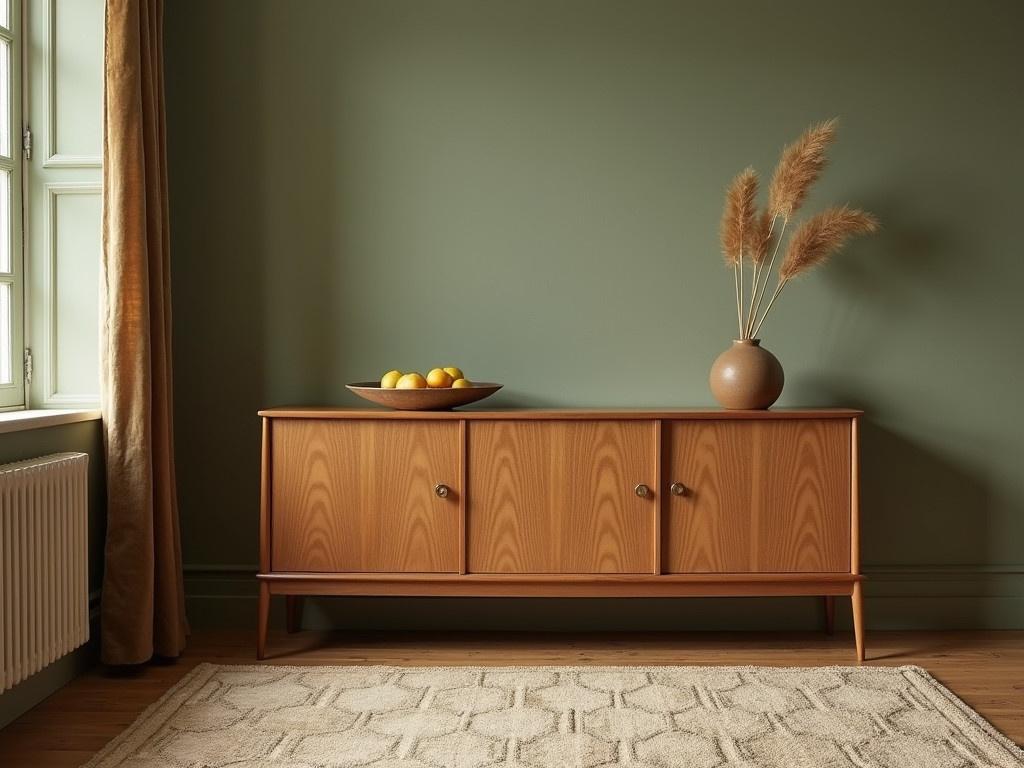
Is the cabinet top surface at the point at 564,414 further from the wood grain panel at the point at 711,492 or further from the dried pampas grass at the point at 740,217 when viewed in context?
the dried pampas grass at the point at 740,217

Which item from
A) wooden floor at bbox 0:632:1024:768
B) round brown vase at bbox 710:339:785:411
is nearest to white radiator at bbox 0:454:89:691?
wooden floor at bbox 0:632:1024:768

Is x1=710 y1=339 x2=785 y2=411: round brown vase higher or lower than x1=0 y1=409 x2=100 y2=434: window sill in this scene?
higher

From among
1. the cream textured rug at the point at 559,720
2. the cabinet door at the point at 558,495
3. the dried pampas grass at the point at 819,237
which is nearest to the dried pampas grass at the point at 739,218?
the dried pampas grass at the point at 819,237

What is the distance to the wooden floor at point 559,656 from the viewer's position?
7.23 feet

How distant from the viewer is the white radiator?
1975 mm

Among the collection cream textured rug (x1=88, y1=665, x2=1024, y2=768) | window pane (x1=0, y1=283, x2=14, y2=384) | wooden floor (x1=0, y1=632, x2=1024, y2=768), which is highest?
window pane (x1=0, y1=283, x2=14, y2=384)

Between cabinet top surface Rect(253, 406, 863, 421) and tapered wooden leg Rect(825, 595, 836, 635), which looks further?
tapered wooden leg Rect(825, 595, 836, 635)

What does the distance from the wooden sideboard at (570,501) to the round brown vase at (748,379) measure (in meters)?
0.10

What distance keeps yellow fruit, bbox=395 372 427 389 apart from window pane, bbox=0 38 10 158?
126cm

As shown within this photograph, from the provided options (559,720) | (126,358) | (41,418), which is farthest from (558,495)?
(41,418)

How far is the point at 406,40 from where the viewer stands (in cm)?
295

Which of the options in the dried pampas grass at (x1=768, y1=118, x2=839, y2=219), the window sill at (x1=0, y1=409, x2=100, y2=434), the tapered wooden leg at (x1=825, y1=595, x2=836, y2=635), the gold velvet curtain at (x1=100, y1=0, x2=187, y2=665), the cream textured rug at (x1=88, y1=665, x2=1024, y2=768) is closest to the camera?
the cream textured rug at (x1=88, y1=665, x2=1024, y2=768)

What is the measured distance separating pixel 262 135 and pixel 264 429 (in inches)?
41.0

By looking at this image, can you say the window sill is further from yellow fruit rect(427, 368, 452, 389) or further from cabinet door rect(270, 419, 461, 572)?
yellow fruit rect(427, 368, 452, 389)
